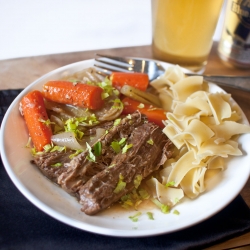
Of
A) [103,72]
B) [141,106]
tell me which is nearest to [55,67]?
[103,72]

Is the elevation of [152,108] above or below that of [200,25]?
below

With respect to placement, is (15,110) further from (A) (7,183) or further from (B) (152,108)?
(B) (152,108)

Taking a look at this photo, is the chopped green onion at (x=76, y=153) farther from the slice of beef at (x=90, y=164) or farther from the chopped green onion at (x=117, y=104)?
the chopped green onion at (x=117, y=104)

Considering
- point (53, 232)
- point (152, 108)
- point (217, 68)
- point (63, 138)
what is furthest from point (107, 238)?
point (217, 68)

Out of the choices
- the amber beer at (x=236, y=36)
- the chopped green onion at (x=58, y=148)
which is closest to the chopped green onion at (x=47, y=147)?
the chopped green onion at (x=58, y=148)

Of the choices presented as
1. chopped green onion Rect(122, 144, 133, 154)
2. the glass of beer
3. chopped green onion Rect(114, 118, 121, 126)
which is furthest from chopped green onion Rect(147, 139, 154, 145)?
the glass of beer

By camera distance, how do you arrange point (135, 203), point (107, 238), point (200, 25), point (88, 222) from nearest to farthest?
point (88, 222), point (107, 238), point (135, 203), point (200, 25)

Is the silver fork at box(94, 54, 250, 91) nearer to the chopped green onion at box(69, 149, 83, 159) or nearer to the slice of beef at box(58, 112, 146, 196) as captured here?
the slice of beef at box(58, 112, 146, 196)
